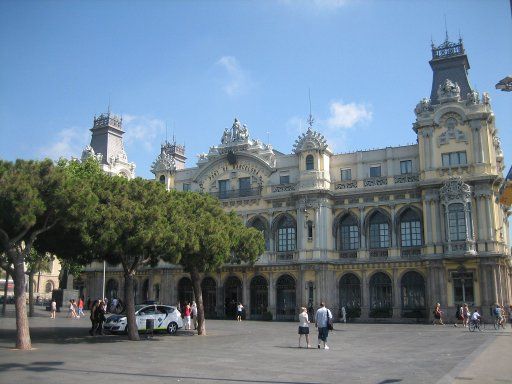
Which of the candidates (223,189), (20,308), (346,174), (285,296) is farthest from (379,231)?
(20,308)

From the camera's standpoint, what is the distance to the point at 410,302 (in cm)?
4684

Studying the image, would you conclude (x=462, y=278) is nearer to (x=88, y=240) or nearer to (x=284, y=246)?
(x=284, y=246)

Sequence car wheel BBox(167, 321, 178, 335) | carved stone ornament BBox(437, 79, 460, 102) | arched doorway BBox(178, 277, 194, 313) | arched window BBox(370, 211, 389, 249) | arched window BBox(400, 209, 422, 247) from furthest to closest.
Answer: arched doorway BBox(178, 277, 194, 313), arched window BBox(370, 211, 389, 249), arched window BBox(400, 209, 422, 247), carved stone ornament BBox(437, 79, 460, 102), car wheel BBox(167, 321, 178, 335)

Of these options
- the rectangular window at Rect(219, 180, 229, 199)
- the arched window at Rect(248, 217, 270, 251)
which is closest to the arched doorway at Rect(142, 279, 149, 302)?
the rectangular window at Rect(219, 180, 229, 199)

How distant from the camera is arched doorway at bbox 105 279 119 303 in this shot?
62.0 meters

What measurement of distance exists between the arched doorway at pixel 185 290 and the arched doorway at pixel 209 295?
1.66 m

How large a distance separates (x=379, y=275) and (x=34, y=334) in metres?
29.7

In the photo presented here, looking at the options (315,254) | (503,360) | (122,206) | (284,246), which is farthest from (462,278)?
(122,206)

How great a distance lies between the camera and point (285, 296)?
51531 millimetres

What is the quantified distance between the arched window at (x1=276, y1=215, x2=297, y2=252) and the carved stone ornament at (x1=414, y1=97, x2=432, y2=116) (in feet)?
48.7

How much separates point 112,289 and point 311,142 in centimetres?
2857

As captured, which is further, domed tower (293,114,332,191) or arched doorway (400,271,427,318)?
domed tower (293,114,332,191)

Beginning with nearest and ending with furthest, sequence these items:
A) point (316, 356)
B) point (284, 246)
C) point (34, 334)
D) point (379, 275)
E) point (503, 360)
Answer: point (503, 360) < point (316, 356) < point (34, 334) < point (379, 275) < point (284, 246)

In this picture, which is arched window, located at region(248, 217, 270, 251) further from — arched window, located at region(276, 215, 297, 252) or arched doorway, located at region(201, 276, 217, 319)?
arched doorway, located at region(201, 276, 217, 319)
